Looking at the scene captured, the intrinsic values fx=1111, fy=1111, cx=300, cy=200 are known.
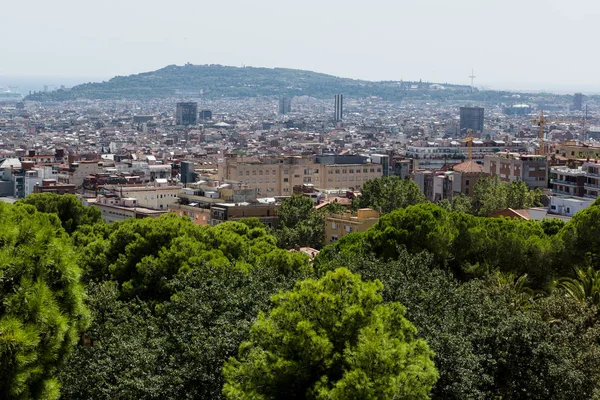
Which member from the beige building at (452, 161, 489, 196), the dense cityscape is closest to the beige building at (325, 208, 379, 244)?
the dense cityscape

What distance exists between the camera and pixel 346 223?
175ft

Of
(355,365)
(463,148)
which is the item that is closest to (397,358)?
(355,365)

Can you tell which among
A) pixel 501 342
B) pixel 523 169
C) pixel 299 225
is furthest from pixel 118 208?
pixel 501 342

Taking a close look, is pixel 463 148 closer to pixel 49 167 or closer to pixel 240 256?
pixel 49 167

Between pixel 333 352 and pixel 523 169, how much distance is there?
61153 millimetres

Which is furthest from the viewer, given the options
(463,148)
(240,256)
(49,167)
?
(463,148)

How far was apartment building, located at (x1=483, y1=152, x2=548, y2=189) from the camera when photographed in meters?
75.1

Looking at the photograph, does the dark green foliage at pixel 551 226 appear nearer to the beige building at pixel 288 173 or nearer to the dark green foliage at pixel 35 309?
the dark green foliage at pixel 35 309

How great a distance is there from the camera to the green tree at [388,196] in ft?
195

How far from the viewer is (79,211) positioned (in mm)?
47156

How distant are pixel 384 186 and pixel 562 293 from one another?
120ft

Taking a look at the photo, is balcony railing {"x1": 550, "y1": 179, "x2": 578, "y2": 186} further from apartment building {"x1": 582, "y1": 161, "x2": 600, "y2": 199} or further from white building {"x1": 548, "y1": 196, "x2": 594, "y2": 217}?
white building {"x1": 548, "y1": 196, "x2": 594, "y2": 217}

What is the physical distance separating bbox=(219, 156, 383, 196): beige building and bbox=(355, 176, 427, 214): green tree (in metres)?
16.3

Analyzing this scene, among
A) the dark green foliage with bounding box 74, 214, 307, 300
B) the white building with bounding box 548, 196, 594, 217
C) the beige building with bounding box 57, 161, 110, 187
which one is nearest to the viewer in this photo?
the dark green foliage with bounding box 74, 214, 307, 300
